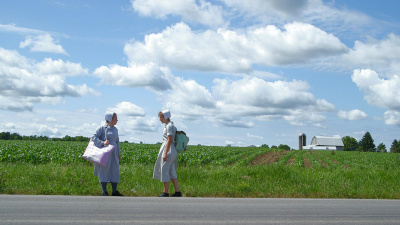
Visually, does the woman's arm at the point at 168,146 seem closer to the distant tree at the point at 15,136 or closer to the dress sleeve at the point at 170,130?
the dress sleeve at the point at 170,130

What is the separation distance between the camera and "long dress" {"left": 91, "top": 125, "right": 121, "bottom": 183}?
8.59 meters

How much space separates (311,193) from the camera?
9578 mm

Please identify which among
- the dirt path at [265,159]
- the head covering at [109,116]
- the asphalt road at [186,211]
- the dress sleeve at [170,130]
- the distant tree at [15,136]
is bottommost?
the asphalt road at [186,211]

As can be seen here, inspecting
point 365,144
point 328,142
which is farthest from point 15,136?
point 365,144

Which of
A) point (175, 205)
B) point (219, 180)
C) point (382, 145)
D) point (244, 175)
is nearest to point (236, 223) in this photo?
point (175, 205)

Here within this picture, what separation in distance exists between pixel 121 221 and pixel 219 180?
17.7 ft

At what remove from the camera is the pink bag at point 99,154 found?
8414mm

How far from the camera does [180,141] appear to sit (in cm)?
864

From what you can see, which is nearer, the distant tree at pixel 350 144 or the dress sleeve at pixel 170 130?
the dress sleeve at pixel 170 130

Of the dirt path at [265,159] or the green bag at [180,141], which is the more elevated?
the green bag at [180,141]

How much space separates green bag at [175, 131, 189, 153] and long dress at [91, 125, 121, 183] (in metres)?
1.40

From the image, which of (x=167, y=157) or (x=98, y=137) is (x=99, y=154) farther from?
(x=167, y=157)

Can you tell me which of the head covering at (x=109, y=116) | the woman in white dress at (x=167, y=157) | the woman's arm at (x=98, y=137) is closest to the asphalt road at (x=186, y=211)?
the woman in white dress at (x=167, y=157)

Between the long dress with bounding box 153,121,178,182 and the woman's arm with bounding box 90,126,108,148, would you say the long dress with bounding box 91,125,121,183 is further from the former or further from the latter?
the long dress with bounding box 153,121,178,182
